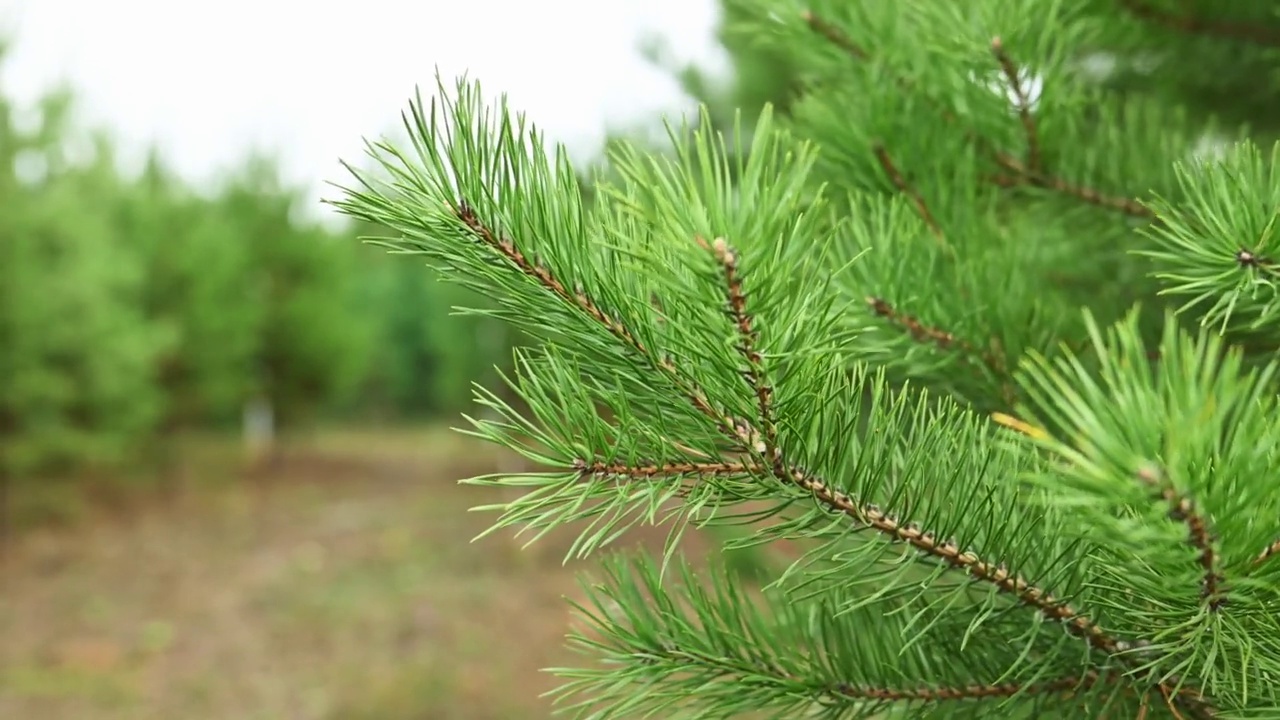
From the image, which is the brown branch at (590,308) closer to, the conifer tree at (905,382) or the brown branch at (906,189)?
the conifer tree at (905,382)

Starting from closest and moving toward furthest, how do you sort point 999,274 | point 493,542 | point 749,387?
point 749,387, point 999,274, point 493,542

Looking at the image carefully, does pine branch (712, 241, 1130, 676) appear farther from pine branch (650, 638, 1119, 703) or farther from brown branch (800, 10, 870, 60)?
brown branch (800, 10, 870, 60)

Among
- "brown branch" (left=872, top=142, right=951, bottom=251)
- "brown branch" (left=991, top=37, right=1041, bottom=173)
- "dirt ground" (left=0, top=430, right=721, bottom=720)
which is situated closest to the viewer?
"brown branch" (left=991, top=37, right=1041, bottom=173)

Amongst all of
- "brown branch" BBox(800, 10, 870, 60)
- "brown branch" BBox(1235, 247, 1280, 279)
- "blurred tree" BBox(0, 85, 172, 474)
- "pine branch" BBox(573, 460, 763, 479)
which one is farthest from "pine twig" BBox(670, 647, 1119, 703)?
"blurred tree" BBox(0, 85, 172, 474)

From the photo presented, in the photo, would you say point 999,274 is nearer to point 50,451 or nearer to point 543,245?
point 543,245

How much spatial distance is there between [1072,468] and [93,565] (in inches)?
435

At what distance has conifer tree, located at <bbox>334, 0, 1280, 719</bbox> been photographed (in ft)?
1.69

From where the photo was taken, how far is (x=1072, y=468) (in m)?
0.46

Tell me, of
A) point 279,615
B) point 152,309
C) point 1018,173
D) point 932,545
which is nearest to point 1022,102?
point 1018,173

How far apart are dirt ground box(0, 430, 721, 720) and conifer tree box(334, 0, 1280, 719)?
16.8 ft

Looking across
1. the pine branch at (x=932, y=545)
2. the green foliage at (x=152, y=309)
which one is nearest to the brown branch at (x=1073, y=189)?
the pine branch at (x=932, y=545)

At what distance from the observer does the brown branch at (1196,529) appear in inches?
17.2

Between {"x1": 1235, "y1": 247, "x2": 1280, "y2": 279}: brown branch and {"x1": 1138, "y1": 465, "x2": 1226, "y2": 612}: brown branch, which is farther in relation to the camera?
{"x1": 1235, "y1": 247, "x2": 1280, "y2": 279}: brown branch

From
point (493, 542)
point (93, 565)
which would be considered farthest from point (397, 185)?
point (93, 565)
